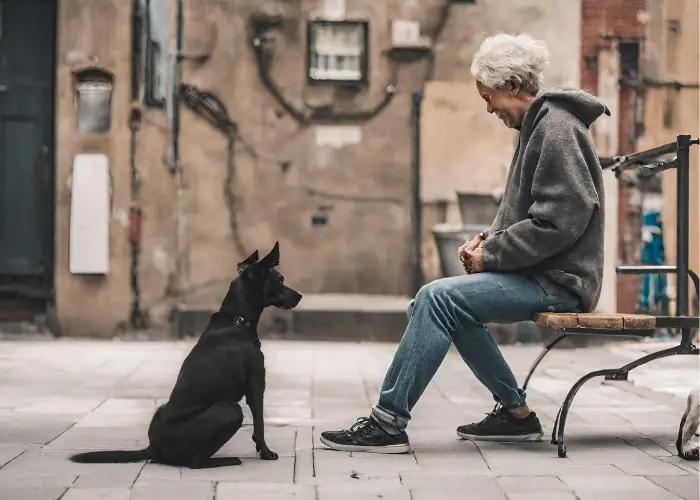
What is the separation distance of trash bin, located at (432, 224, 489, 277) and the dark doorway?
3619mm

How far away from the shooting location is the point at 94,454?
381cm

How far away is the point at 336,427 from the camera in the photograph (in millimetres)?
4691

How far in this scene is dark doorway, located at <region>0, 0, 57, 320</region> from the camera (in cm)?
946

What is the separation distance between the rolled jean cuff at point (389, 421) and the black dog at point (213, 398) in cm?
43

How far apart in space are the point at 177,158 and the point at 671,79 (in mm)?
4764

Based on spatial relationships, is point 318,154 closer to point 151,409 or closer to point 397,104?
point 397,104

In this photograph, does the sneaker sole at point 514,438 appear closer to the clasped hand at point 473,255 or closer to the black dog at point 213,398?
the clasped hand at point 473,255

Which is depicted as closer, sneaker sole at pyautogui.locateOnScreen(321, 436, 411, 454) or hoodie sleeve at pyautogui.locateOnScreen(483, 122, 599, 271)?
hoodie sleeve at pyautogui.locateOnScreen(483, 122, 599, 271)

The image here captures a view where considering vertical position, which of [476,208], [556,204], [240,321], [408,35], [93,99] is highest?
[408,35]

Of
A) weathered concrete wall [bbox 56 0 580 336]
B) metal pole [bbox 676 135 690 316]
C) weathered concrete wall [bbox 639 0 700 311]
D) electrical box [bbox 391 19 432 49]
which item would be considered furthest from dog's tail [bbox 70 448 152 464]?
weathered concrete wall [bbox 639 0 700 311]

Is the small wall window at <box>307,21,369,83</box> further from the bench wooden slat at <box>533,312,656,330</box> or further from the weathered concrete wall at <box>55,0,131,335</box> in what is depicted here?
the bench wooden slat at <box>533,312,656,330</box>

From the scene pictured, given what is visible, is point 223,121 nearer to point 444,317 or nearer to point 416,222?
point 416,222

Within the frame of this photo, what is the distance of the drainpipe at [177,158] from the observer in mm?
9430

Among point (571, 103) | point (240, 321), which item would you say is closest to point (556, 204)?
point (571, 103)
